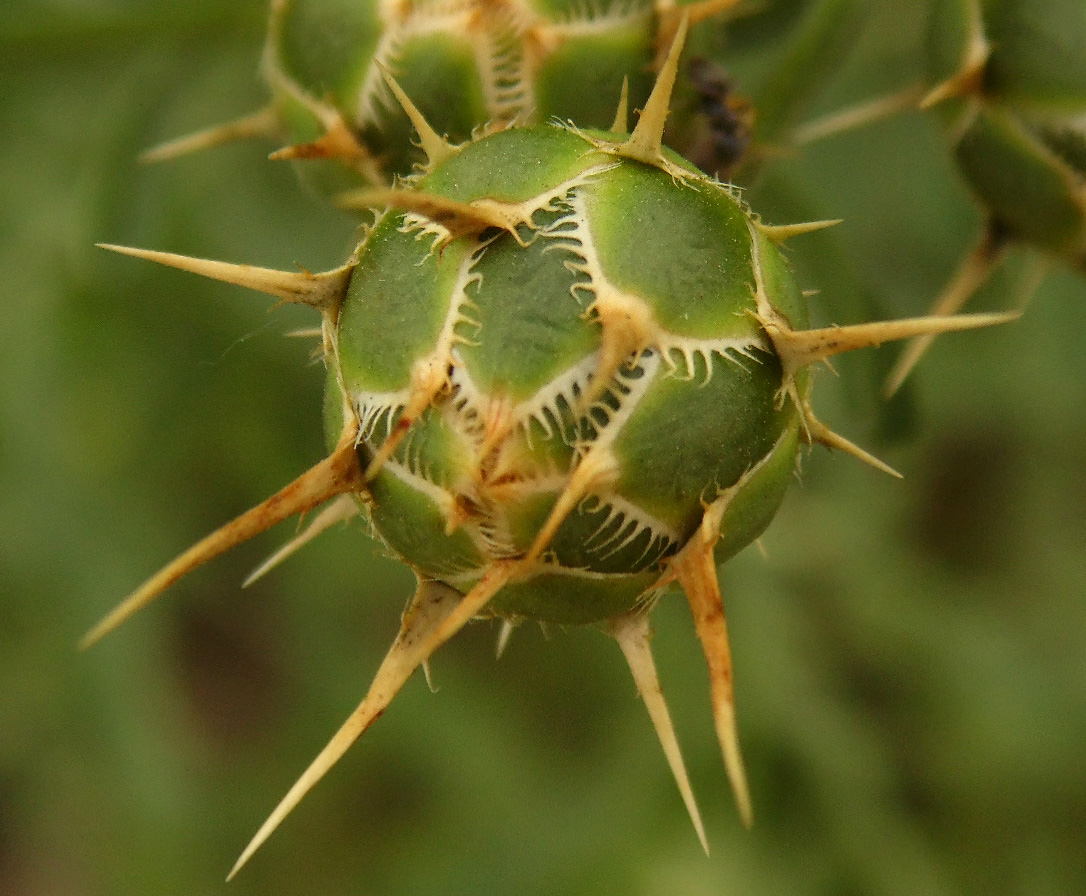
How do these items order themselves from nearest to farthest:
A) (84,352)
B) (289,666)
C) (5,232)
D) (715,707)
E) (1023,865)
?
(715,707) < (84,352) < (5,232) < (1023,865) < (289,666)

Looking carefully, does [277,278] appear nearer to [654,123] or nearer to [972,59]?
[654,123]

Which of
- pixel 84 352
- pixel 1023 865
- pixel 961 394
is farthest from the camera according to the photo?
pixel 961 394

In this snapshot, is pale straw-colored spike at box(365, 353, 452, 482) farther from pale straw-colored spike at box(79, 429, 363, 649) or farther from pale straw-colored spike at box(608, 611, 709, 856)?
pale straw-colored spike at box(608, 611, 709, 856)

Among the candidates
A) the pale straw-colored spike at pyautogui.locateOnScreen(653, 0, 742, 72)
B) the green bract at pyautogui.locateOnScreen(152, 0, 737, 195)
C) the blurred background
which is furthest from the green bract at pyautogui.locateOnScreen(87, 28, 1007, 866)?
the blurred background

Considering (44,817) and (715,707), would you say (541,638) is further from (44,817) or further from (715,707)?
(715,707)

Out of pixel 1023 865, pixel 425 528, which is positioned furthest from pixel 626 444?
pixel 1023 865

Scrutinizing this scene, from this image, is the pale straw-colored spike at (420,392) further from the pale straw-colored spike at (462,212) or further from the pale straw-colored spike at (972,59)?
the pale straw-colored spike at (972,59)

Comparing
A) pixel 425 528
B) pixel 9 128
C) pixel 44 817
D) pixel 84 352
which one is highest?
pixel 425 528

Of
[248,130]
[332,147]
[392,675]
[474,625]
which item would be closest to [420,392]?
[392,675]
